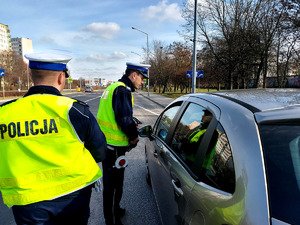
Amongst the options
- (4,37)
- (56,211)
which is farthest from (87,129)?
(4,37)

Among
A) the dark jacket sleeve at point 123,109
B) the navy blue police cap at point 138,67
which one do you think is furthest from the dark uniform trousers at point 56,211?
the navy blue police cap at point 138,67

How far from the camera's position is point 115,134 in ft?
8.17

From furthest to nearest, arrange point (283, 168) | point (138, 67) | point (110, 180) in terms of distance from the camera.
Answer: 1. point (138, 67)
2. point (110, 180)
3. point (283, 168)

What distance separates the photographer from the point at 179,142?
2.18 metres

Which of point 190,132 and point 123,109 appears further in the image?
point 123,109

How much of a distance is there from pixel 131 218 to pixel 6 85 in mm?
62339

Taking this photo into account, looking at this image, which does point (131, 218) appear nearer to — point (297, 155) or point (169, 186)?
point (169, 186)

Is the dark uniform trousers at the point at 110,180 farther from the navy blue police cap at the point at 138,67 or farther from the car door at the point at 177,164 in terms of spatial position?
the navy blue police cap at the point at 138,67

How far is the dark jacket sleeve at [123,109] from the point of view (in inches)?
94.5

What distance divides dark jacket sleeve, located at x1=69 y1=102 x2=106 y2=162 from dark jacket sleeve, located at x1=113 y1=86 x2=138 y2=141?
0.76 metres

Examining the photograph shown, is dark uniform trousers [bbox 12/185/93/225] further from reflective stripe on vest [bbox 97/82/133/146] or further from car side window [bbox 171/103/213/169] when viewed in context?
reflective stripe on vest [bbox 97/82/133/146]

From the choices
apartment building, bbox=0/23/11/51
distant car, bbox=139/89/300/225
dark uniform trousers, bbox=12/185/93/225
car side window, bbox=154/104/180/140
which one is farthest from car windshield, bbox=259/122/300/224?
apartment building, bbox=0/23/11/51

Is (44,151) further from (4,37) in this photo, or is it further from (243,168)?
(4,37)

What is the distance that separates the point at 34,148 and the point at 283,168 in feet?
4.66
